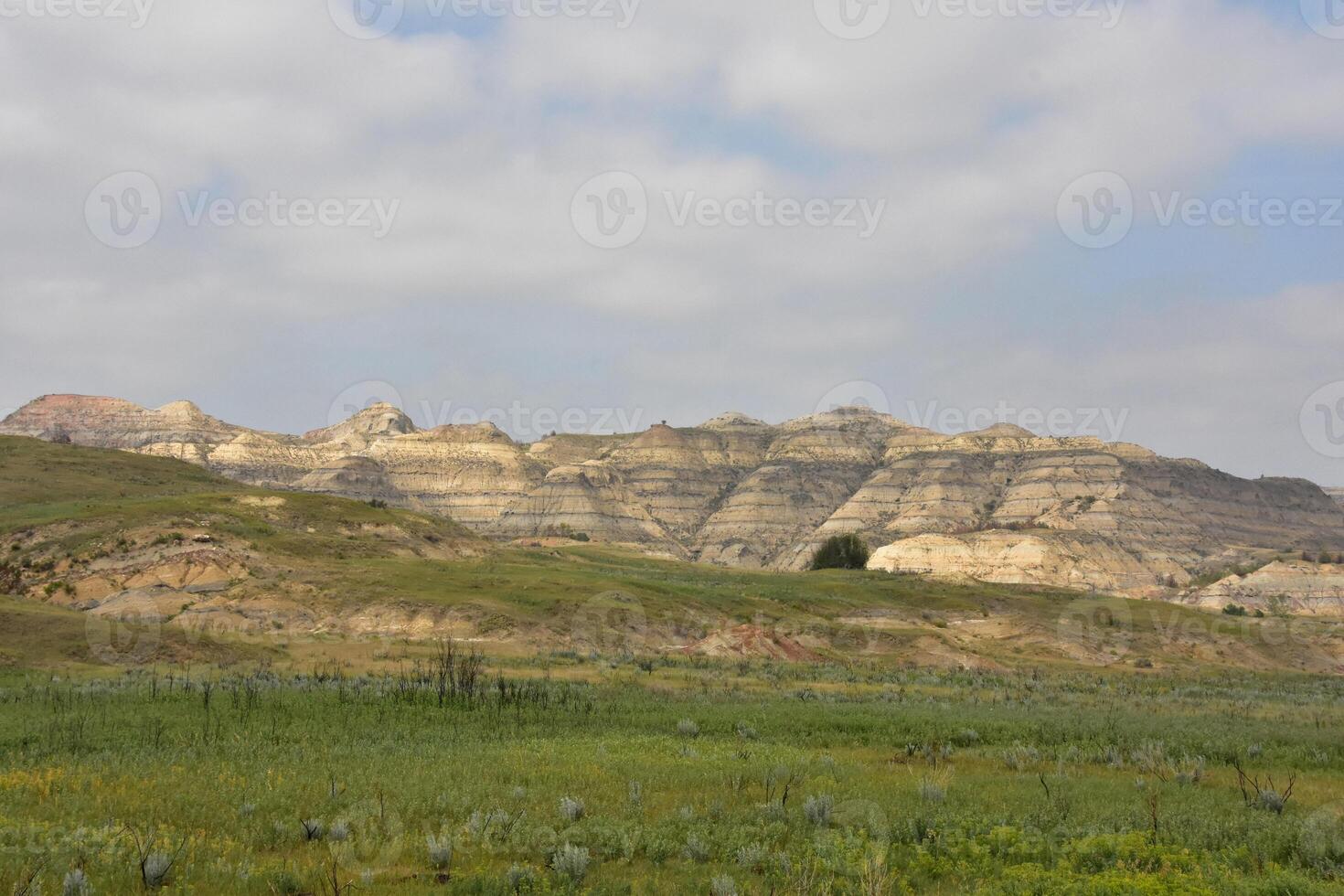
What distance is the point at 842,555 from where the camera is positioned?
119688 millimetres

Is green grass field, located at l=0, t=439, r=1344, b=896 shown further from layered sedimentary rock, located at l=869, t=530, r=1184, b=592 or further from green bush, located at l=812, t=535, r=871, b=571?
layered sedimentary rock, located at l=869, t=530, r=1184, b=592

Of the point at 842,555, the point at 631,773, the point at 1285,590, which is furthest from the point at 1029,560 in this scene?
the point at 631,773

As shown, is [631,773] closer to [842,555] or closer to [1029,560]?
[842,555]

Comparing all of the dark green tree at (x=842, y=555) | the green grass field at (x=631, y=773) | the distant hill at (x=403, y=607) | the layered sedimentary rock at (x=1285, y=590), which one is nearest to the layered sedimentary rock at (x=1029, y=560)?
the dark green tree at (x=842, y=555)

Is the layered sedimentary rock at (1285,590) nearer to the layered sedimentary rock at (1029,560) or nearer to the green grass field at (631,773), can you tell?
the layered sedimentary rock at (1029,560)

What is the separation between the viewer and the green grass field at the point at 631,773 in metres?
9.43

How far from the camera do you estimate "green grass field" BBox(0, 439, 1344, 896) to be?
30.9 ft

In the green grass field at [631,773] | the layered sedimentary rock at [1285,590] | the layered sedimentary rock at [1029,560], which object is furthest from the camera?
the layered sedimentary rock at [1029,560]

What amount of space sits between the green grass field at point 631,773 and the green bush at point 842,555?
72.8 meters

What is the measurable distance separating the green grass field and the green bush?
7277 cm

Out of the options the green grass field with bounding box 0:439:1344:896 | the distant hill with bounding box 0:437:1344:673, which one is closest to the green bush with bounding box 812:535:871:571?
the distant hill with bounding box 0:437:1344:673

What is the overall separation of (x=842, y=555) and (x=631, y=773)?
10786cm

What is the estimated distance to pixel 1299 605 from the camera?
114 m

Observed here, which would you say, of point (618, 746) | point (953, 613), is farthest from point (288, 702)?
point (953, 613)
